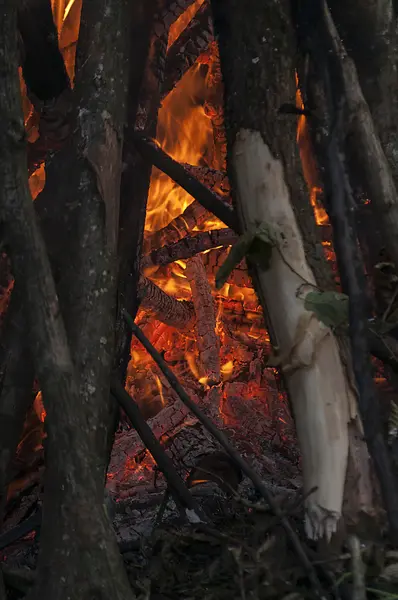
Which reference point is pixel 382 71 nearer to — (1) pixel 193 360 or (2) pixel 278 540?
(2) pixel 278 540

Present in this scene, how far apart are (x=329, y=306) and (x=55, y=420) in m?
0.63

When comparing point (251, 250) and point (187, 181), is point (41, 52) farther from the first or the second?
point (251, 250)

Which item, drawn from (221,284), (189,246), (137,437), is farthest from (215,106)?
Result: (221,284)

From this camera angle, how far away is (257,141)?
55.4 inches

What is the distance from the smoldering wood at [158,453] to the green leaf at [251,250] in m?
0.47

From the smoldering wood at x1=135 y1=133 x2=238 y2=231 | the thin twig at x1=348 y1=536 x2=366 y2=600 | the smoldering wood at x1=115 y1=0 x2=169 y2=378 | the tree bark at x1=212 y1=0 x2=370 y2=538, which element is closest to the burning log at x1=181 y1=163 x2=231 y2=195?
the smoldering wood at x1=115 y1=0 x2=169 y2=378

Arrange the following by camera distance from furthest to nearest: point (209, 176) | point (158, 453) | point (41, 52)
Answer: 1. point (209, 176)
2. point (41, 52)
3. point (158, 453)

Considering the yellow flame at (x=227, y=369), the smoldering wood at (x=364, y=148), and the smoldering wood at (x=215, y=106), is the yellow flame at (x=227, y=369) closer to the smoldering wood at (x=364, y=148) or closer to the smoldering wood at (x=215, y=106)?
the smoldering wood at (x=215, y=106)

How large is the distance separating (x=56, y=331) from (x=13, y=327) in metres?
0.36

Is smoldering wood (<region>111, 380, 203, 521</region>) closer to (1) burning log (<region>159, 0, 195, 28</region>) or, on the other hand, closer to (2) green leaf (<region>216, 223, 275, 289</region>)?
(2) green leaf (<region>216, 223, 275, 289</region>)

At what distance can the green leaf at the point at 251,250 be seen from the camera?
124 centimetres

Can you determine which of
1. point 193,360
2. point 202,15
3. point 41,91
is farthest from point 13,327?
point 193,360

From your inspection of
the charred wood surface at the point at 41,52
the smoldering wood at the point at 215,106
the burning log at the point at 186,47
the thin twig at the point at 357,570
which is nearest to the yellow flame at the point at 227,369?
the smoldering wood at the point at 215,106

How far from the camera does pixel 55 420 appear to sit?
1049mm
